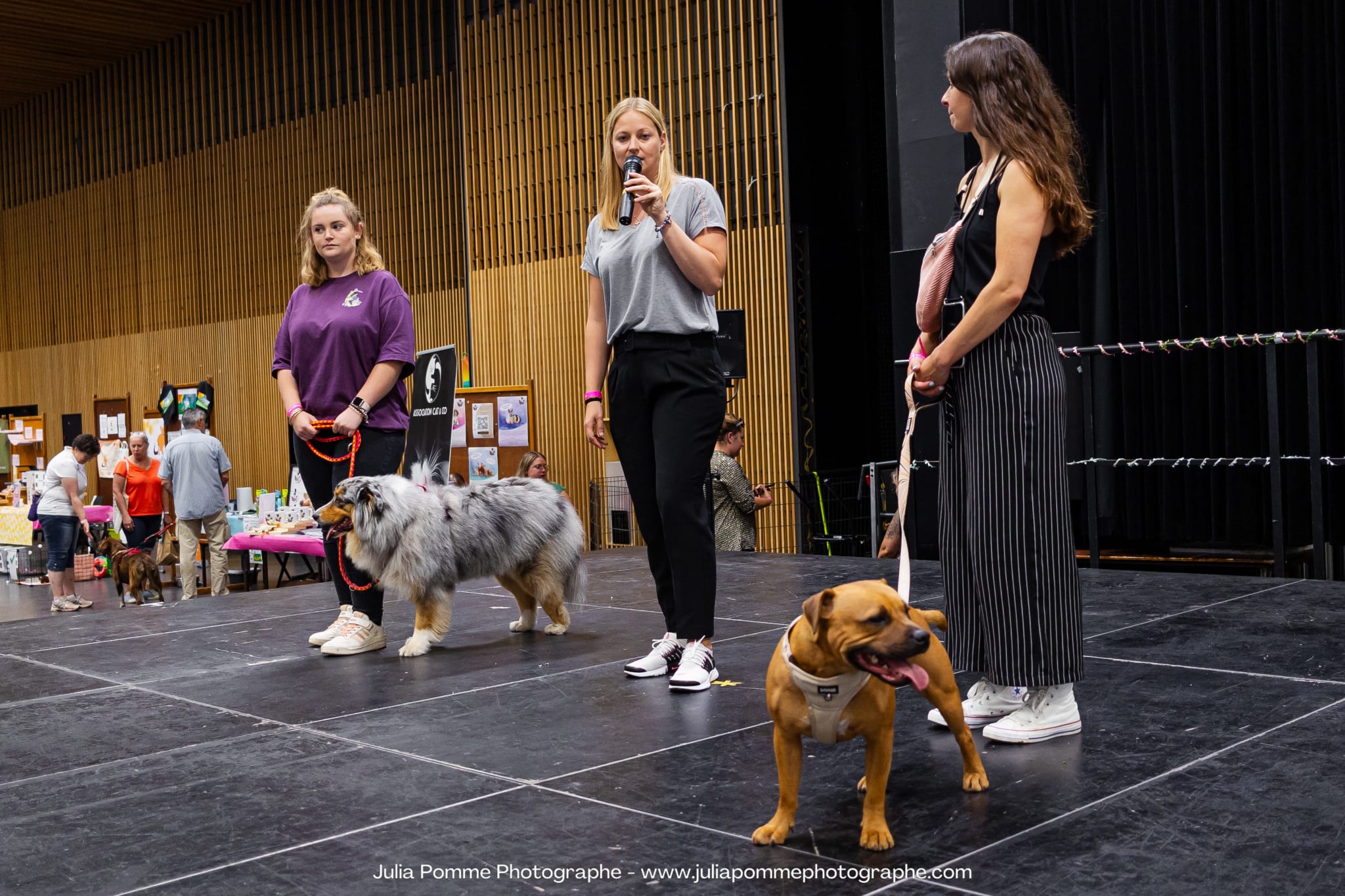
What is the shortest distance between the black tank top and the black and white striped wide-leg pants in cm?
6

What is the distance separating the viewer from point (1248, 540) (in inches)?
286

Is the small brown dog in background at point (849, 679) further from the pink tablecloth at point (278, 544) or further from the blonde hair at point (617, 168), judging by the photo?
the pink tablecloth at point (278, 544)

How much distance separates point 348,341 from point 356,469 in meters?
0.39

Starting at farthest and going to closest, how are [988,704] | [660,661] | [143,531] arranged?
[143,531], [660,661], [988,704]

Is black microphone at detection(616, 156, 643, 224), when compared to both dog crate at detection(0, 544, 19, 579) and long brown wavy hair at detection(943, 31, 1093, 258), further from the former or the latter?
dog crate at detection(0, 544, 19, 579)

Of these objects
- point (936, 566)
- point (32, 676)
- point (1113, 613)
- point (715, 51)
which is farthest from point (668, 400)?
point (715, 51)

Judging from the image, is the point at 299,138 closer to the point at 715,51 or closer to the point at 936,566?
the point at 715,51

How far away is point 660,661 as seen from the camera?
10.3ft

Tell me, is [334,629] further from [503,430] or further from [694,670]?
[503,430]

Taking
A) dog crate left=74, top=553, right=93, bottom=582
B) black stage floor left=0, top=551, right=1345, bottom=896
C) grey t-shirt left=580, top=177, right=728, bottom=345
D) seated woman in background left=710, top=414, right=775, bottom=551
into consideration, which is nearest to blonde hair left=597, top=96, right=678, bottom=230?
grey t-shirt left=580, top=177, right=728, bottom=345

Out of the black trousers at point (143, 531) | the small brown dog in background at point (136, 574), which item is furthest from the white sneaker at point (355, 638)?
the black trousers at point (143, 531)

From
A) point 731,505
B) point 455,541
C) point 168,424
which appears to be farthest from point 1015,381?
point 168,424

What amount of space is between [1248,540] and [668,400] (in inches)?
221

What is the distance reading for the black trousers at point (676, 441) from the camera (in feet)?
9.61
